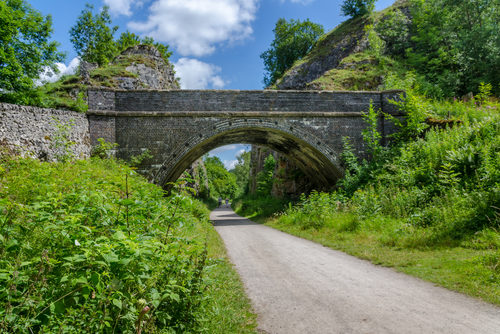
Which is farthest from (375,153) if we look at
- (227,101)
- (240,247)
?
(240,247)

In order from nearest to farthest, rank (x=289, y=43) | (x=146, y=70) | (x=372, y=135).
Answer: (x=372, y=135) → (x=146, y=70) → (x=289, y=43)

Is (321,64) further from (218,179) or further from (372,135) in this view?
(218,179)

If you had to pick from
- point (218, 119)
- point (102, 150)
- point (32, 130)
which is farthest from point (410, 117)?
point (32, 130)

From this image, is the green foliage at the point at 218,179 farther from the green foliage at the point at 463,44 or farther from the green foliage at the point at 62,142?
the green foliage at the point at 62,142

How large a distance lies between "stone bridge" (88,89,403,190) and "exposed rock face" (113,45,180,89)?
21.3 feet

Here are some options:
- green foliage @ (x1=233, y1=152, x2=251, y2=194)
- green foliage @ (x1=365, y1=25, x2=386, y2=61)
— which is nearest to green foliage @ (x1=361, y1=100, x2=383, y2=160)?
green foliage @ (x1=365, y1=25, x2=386, y2=61)

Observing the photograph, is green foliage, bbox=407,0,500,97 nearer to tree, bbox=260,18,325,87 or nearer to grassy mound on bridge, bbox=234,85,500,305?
grassy mound on bridge, bbox=234,85,500,305

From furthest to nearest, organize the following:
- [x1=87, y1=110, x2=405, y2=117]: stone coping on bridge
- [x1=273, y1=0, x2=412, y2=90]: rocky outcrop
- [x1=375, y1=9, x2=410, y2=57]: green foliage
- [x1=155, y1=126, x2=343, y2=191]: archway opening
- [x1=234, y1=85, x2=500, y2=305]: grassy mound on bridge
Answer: [x1=273, y1=0, x2=412, y2=90]: rocky outcrop → [x1=375, y1=9, x2=410, y2=57]: green foliage → [x1=155, y1=126, x2=343, y2=191]: archway opening → [x1=87, y1=110, x2=405, y2=117]: stone coping on bridge → [x1=234, y1=85, x2=500, y2=305]: grassy mound on bridge

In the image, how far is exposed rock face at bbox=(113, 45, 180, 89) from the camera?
1760 centimetres

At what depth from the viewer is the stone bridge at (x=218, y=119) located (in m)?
11.2

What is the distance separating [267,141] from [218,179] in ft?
131

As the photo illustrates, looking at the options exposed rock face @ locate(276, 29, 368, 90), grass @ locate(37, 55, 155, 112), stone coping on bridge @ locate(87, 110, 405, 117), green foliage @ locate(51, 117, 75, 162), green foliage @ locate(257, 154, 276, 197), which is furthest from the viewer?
exposed rock face @ locate(276, 29, 368, 90)

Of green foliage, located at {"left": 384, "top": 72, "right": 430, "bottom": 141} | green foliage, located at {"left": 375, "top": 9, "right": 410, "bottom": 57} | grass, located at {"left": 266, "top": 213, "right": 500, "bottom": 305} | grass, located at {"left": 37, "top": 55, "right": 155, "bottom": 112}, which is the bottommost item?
grass, located at {"left": 266, "top": 213, "right": 500, "bottom": 305}

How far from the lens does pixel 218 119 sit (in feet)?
38.2
